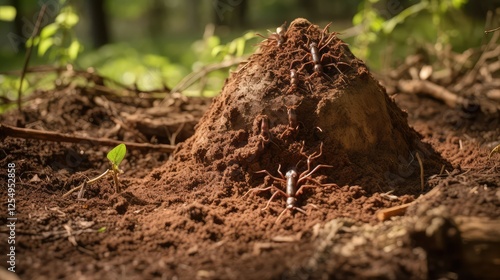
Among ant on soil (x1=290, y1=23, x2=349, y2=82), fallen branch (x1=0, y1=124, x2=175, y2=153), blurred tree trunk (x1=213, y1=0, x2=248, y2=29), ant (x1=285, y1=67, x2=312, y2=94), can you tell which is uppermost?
blurred tree trunk (x1=213, y1=0, x2=248, y2=29)

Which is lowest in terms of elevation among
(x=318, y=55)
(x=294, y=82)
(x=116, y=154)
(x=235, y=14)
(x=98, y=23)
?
(x=116, y=154)

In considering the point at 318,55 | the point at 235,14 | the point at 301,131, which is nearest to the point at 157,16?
the point at 235,14

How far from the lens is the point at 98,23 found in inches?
535

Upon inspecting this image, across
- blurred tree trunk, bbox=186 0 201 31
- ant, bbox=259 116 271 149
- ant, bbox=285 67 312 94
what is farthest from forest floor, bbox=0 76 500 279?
blurred tree trunk, bbox=186 0 201 31

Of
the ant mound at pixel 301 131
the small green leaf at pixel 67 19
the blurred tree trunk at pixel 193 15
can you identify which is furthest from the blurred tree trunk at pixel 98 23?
the ant mound at pixel 301 131

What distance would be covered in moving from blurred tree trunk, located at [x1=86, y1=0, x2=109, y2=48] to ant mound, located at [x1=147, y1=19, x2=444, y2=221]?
10.0 metres

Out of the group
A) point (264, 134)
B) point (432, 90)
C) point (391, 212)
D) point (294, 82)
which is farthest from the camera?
point (432, 90)

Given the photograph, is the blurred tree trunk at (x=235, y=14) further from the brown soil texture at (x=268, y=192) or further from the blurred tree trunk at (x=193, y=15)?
the brown soil texture at (x=268, y=192)

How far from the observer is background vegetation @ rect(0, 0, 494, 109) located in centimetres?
677

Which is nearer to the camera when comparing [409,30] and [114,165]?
[114,165]

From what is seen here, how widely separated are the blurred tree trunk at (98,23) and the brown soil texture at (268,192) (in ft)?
29.6

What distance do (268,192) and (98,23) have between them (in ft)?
37.1

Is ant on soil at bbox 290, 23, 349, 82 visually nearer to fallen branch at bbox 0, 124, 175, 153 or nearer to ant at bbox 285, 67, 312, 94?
ant at bbox 285, 67, 312, 94

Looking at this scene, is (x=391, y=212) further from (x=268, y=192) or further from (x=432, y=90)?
(x=432, y=90)
